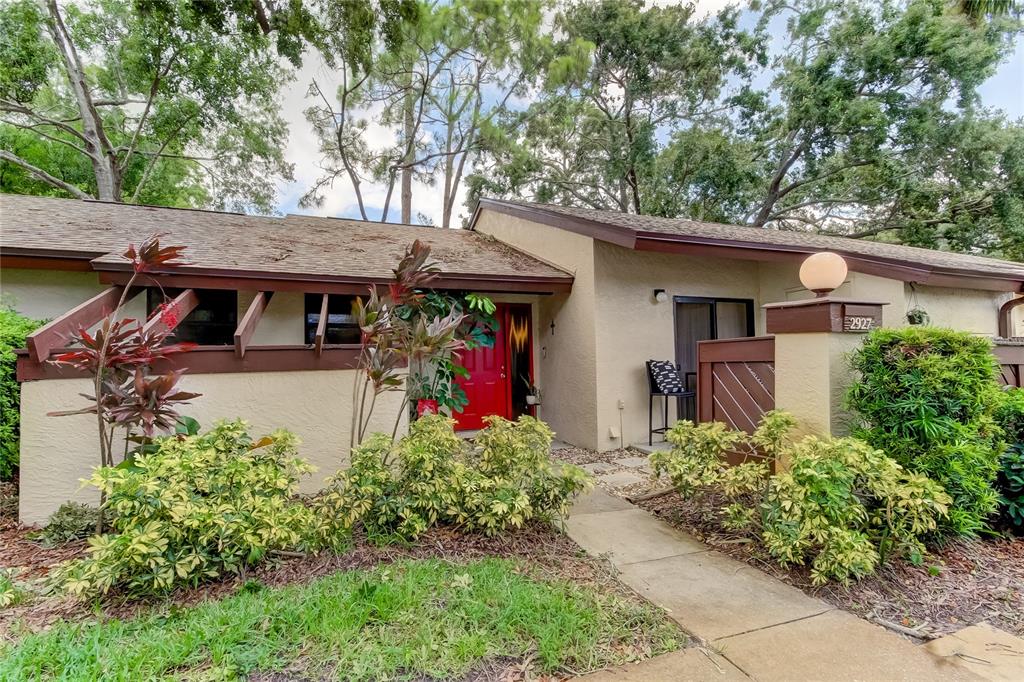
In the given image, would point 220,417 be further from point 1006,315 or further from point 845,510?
point 1006,315

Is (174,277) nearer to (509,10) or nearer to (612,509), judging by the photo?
(612,509)

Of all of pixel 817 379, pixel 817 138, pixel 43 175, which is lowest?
pixel 817 379

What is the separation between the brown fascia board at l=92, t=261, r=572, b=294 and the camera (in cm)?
520

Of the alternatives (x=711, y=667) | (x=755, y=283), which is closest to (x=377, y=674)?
(x=711, y=667)

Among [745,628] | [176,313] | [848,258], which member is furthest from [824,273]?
[176,313]

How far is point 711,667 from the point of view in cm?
229

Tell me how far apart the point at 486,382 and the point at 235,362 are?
161 inches

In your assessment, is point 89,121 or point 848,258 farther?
point 89,121

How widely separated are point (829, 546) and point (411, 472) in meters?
2.93

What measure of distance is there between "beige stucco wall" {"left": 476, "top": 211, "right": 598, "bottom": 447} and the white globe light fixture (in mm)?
3132

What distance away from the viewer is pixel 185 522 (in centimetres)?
283

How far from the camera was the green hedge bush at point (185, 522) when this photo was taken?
2727 mm

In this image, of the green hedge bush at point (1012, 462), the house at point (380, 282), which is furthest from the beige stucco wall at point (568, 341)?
the green hedge bush at point (1012, 462)

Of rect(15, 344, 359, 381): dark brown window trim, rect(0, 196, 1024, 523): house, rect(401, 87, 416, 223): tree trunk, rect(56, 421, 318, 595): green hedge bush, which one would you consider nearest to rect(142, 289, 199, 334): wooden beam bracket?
rect(0, 196, 1024, 523): house
